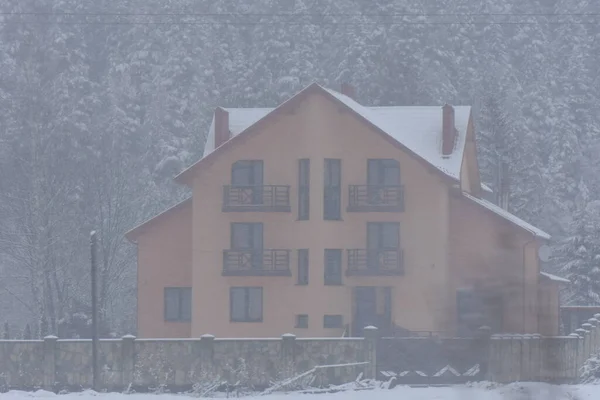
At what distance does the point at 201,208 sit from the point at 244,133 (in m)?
3.29

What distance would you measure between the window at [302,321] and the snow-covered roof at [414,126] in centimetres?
714

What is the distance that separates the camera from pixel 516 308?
4688 millimetres

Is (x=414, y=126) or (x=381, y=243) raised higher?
(x=414, y=126)

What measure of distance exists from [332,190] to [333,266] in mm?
2810

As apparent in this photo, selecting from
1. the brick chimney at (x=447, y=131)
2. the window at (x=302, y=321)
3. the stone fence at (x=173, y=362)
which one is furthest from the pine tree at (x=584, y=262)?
the stone fence at (x=173, y=362)

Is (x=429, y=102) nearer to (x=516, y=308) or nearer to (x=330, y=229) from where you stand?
(x=330, y=229)

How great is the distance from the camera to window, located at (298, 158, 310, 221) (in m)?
42.3

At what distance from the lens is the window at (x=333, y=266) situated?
41.6 m

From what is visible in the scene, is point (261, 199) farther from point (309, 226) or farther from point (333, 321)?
point (333, 321)

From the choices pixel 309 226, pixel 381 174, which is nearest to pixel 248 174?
pixel 309 226

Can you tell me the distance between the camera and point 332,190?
42.3m

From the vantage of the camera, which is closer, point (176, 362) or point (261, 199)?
point (176, 362)

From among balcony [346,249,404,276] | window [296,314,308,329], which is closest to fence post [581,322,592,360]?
balcony [346,249,404,276]

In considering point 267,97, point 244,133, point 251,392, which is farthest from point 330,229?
point 267,97
